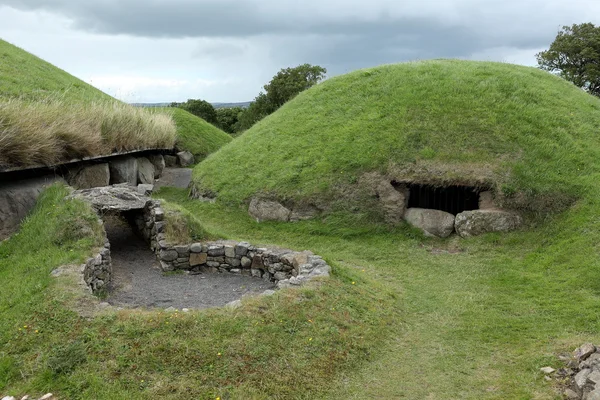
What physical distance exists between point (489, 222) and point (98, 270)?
9.19m

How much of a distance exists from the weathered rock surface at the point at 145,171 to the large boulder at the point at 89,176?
3019mm

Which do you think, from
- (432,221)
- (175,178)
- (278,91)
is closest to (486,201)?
(432,221)

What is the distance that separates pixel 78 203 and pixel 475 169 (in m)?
10.0

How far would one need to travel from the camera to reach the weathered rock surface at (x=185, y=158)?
958 inches

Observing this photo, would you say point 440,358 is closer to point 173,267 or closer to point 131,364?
point 131,364

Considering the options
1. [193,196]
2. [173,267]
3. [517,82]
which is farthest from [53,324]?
[517,82]

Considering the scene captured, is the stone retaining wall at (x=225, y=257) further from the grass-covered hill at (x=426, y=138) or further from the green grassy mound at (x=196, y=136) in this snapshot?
the green grassy mound at (x=196, y=136)

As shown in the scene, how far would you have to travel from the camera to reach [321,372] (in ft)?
22.8

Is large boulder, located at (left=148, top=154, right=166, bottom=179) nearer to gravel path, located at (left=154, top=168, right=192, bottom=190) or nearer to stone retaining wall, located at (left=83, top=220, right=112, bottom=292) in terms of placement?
gravel path, located at (left=154, top=168, right=192, bottom=190)

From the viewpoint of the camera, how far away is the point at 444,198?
14469mm

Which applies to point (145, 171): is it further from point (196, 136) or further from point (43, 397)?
point (43, 397)

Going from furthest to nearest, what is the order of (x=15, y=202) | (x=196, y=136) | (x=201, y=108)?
(x=201, y=108) < (x=196, y=136) < (x=15, y=202)

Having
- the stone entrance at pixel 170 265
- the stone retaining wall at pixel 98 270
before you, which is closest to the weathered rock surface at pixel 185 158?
the stone entrance at pixel 170 265

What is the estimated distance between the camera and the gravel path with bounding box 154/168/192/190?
2094 cm
